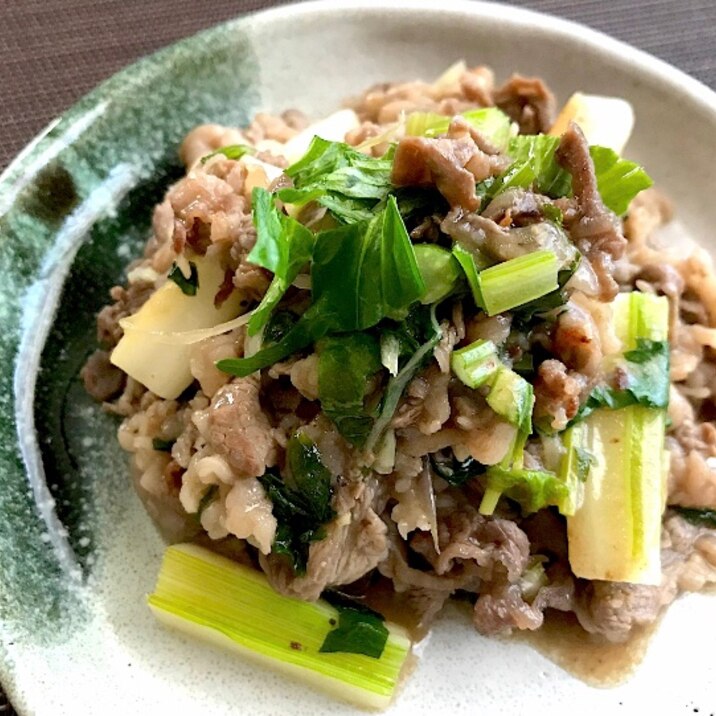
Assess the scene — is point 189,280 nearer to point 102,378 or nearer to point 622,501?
point 102,378

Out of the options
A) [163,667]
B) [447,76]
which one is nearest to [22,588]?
[163,667]

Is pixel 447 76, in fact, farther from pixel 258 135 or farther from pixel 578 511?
pixel 578 511

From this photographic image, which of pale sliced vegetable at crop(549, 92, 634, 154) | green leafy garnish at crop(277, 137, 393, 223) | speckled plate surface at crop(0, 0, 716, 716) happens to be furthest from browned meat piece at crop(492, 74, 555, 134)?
green leafy garnish at crop(277, 137, 393, 223)

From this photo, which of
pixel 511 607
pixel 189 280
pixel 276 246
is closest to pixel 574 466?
pixel 511 607

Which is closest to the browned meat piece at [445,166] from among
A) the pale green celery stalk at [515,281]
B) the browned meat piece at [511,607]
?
the pale green celery stalk at [515,281]

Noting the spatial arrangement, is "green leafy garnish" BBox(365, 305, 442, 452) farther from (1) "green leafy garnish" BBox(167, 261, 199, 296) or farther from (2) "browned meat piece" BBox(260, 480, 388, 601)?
(1) "green leafy garnish" BBox(167, 261, 199, 296)

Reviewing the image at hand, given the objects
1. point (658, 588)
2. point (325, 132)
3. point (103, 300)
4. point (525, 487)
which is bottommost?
point (658, 588)
